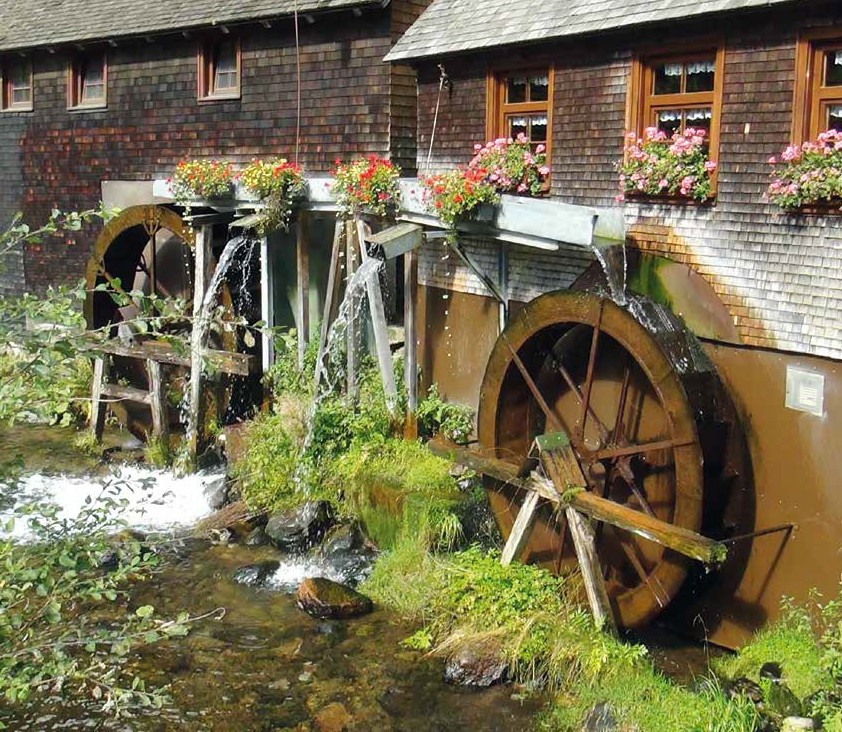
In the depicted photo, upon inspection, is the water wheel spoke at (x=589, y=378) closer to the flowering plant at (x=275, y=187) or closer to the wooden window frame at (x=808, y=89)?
the wooden window frame at (x=808, y=89)

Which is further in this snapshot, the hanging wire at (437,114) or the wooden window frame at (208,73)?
the wooden window frame at (208,73)

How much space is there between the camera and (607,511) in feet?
24.6

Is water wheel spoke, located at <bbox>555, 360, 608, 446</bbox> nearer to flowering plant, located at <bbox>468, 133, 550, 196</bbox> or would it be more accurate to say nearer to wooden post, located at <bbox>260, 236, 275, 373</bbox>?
flowering plant, located at <bbox>468, 133, 550, 196</bbox>

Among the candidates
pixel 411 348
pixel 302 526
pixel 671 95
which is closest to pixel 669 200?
pixel 671 95

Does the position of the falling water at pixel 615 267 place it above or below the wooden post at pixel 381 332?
above

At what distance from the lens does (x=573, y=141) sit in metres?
9.23

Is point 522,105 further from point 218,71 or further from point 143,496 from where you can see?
point 143,496

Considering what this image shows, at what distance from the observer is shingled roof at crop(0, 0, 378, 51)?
41.5 feet

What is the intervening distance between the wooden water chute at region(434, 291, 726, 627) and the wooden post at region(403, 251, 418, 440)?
1.49 metres

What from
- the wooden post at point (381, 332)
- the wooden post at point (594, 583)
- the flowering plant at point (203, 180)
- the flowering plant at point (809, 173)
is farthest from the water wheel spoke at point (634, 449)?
the flowering plant at point (203, 180)

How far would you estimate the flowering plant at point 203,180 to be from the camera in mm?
12305

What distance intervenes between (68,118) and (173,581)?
29.3 feet

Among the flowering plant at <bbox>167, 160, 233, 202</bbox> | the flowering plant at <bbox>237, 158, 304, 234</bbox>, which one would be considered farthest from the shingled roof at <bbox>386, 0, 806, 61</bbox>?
the flowering plant at <bbox>167, 160, 233, 202</bbox>

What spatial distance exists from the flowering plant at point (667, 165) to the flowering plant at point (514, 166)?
113 centimetres
